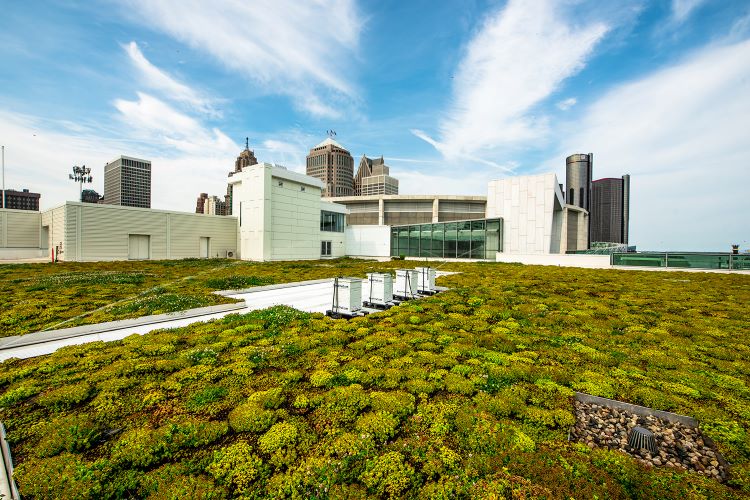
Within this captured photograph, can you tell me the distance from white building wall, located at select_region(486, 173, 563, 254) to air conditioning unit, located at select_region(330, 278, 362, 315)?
34.0 meters

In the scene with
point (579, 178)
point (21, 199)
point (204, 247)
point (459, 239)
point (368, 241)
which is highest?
point (579, 178)

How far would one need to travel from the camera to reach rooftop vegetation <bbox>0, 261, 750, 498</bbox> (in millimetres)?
3557

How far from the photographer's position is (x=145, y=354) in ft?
24.0

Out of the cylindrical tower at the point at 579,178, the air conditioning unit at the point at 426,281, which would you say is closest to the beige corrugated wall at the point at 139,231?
the air conditioning unit at the point at 426,281

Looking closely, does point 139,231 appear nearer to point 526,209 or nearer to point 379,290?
point 379,290

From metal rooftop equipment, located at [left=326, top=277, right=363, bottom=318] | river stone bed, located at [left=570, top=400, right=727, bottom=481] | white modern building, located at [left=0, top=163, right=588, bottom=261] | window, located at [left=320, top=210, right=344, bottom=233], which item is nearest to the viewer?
river stone bed, located at [left=570, top=400, right=727, bottom=481]

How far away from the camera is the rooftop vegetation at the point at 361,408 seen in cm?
356

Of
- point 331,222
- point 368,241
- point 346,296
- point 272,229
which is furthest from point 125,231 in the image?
point 346,296

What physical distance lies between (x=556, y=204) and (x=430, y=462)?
1842 inches

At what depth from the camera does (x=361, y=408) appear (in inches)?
202

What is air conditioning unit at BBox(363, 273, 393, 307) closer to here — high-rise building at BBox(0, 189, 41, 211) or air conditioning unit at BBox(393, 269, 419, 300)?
air conditioning unit at BBox(393, 269, 419, 300)

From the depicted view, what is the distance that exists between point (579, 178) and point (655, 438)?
233 metres

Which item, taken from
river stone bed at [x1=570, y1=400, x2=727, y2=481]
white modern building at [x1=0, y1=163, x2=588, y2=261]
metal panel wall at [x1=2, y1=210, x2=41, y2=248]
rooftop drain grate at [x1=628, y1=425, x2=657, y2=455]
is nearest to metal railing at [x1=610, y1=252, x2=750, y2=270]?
white modern building at [x1=0, y1=163, x2=588, y2=261]

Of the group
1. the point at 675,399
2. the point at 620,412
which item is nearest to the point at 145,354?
the point at 620,412
